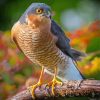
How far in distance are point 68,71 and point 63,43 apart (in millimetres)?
261

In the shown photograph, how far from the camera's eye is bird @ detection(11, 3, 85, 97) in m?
3.22

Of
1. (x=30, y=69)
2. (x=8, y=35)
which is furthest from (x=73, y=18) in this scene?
(x=30, y=69)

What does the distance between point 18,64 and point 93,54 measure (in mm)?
496

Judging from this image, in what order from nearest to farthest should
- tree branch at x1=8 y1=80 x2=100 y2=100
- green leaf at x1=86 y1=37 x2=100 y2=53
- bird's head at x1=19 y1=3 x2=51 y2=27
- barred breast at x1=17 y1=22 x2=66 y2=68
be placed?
tree branch at x1=8 y1=80 x2=100 y2=100
bird's head at x1=19 y1=3 x2=51 y2=27
barred breast at x1=17 y1=22 x2=66 y2=68
green leaf at x1=86 y1=37 x2=100 y2=53

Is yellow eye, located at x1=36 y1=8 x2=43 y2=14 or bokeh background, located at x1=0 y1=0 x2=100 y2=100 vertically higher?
yellow eye, located at x1=36 y1=8 x2=43 y2=14

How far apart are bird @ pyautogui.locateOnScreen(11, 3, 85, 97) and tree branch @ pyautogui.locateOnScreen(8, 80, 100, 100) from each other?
0.04m

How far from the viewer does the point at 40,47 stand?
340 centimetres

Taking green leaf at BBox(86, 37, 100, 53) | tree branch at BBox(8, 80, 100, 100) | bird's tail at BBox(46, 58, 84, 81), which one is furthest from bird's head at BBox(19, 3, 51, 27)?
green leaf at BBox(86, 37, 100, 53)

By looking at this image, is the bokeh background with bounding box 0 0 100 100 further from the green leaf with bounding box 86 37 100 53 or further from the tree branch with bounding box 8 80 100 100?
the tree branch with bounding box 8 80 100 100

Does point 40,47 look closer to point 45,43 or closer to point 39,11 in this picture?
point 45,43

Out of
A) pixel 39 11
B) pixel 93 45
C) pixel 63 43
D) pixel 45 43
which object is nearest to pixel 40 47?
pixel 45 43

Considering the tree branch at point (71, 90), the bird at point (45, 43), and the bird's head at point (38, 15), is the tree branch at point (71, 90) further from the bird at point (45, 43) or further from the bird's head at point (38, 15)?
the bird's head at point (38, 15)

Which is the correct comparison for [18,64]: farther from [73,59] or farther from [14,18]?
[14,18]

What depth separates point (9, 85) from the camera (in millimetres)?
3746
